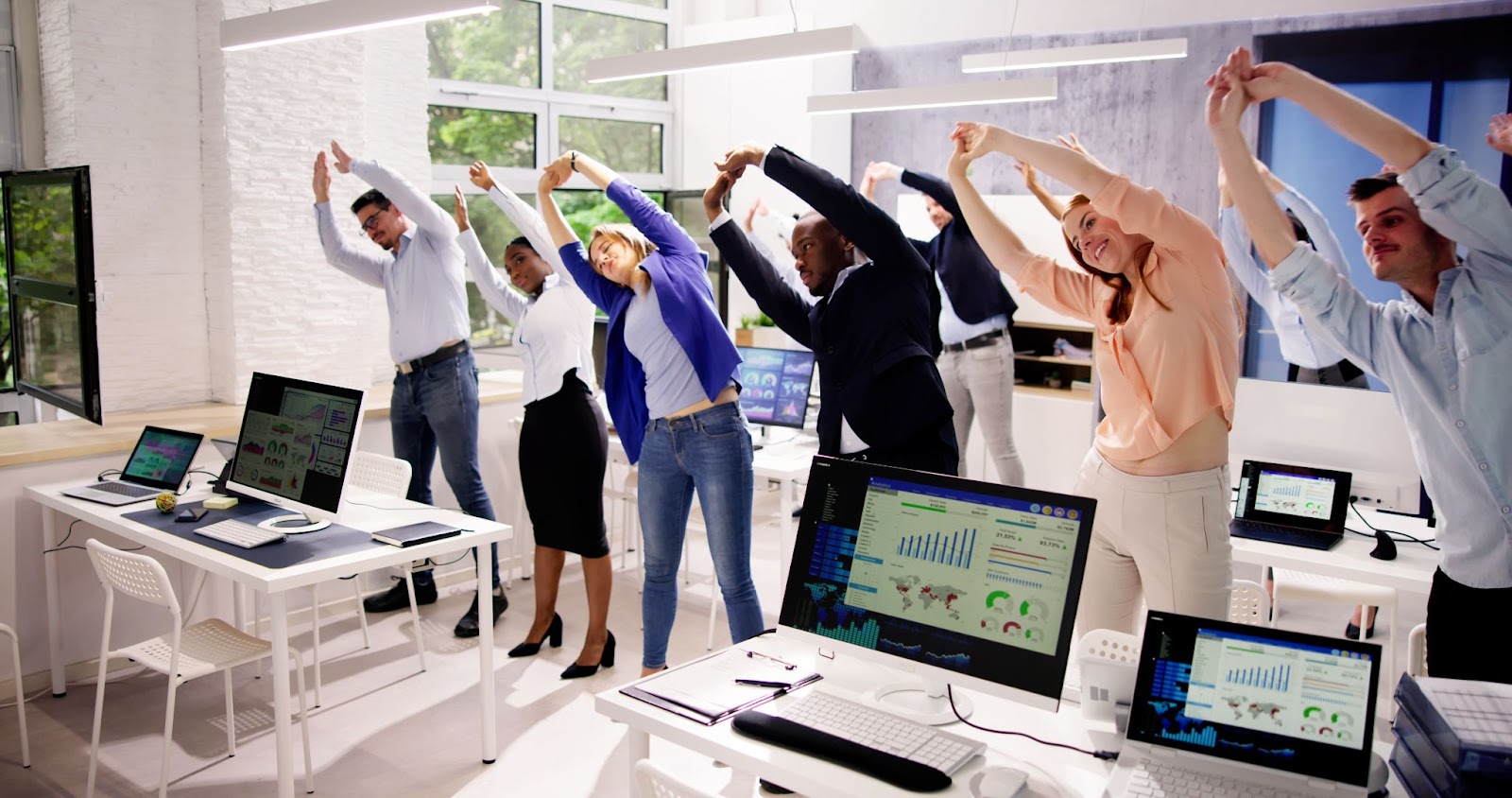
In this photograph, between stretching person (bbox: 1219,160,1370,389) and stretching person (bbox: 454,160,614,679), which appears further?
stretching person (bbox: 454,160,614,679)

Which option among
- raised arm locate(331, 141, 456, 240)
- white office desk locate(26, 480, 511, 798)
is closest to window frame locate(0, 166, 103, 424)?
white office desk locate(26, 480, 511, 798)

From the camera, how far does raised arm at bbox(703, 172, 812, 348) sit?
125 inches

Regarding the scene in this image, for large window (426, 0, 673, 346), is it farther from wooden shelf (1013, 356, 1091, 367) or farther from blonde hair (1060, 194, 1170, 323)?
blonde hair (1060, 194, 1170, 323)

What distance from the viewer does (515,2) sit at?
25.3 ft

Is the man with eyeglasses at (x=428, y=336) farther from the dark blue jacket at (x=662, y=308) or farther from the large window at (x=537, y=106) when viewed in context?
the large window at (x=537, y=106)

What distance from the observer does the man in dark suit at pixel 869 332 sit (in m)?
2.91

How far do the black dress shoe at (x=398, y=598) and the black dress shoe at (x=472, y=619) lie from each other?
0.76 ft

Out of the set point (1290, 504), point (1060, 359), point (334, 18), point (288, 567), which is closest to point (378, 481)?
point (288, 567)

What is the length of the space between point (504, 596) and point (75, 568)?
5.69 feet

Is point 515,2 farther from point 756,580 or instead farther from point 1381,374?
point 1381,374

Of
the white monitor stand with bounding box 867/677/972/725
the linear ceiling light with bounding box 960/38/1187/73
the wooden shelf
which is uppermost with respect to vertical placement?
the linear ceiling light with bounding box 960/38/1187/73

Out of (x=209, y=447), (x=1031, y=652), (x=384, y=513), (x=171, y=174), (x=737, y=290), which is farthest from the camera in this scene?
(x=737, y=290)

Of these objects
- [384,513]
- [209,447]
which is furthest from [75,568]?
[384,513]

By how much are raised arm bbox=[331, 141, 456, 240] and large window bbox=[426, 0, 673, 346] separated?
240 centimetres
